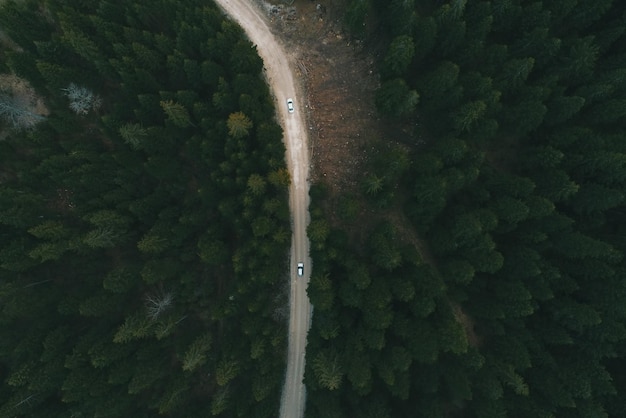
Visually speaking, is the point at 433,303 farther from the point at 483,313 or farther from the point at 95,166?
the point at 95,166

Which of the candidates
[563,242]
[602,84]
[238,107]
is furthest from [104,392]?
[602,84]

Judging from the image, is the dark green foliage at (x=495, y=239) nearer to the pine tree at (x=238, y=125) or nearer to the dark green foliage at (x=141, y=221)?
the dark green foliage at (x=141, y=221)

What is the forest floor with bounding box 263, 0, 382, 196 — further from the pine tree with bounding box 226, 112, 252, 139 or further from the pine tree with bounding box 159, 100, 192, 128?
the pine tree with bounding box 159, 100, 192, 128

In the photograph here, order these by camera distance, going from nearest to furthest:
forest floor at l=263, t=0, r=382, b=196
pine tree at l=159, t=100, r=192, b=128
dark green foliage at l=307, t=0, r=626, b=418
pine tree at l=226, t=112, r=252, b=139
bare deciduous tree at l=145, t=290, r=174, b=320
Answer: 1. dark green foliage at l=307, t=0, r=626, b=418
2. pine tree at l=226, t=112, r=252, b=139
3. pine tree at l=159, t=100, r=192, b=128
4. bare deciduous tree at l=145, t=290, r=174, b=320
5. forest floor at l=263, t=0, r=382, b=196

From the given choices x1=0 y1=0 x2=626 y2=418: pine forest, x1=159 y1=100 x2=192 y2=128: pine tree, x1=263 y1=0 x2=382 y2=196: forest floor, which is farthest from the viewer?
x1=263 y1=0 x2=382 y2=196: forest floor

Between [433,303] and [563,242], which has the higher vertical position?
[563,242]

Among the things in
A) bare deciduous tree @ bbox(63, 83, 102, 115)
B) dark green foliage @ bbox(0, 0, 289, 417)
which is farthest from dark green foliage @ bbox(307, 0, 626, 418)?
bare deciduous tree @ bbox(63, 83, 102, 115)
